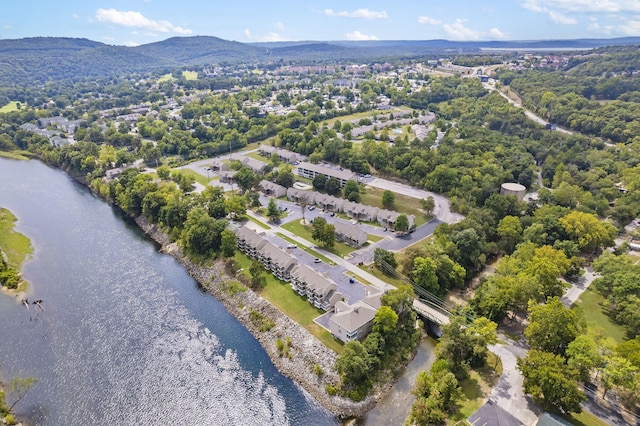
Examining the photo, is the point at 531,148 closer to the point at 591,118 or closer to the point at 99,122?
the point at 591,118

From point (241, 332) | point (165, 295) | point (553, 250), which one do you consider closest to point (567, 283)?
point (553, 250)

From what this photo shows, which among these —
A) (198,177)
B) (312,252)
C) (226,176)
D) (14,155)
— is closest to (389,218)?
(312,252)

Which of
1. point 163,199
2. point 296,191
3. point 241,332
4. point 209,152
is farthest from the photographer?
point 209,152

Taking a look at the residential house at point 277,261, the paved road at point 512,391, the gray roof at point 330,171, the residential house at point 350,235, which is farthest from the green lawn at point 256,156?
the paved road at point 512,391

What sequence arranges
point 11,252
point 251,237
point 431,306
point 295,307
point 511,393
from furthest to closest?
point 11,252
point 251,237
point 295,307
point 431,306
point 511,393

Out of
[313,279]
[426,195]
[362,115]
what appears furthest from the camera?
[362,115]

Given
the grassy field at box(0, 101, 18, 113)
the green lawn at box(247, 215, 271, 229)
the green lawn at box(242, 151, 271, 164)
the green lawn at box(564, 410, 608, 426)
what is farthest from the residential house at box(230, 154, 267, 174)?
the grassy field at box(0, 101, 18, 113)

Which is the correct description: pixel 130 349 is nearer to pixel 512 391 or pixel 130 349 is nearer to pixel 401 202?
pixel 512 391
